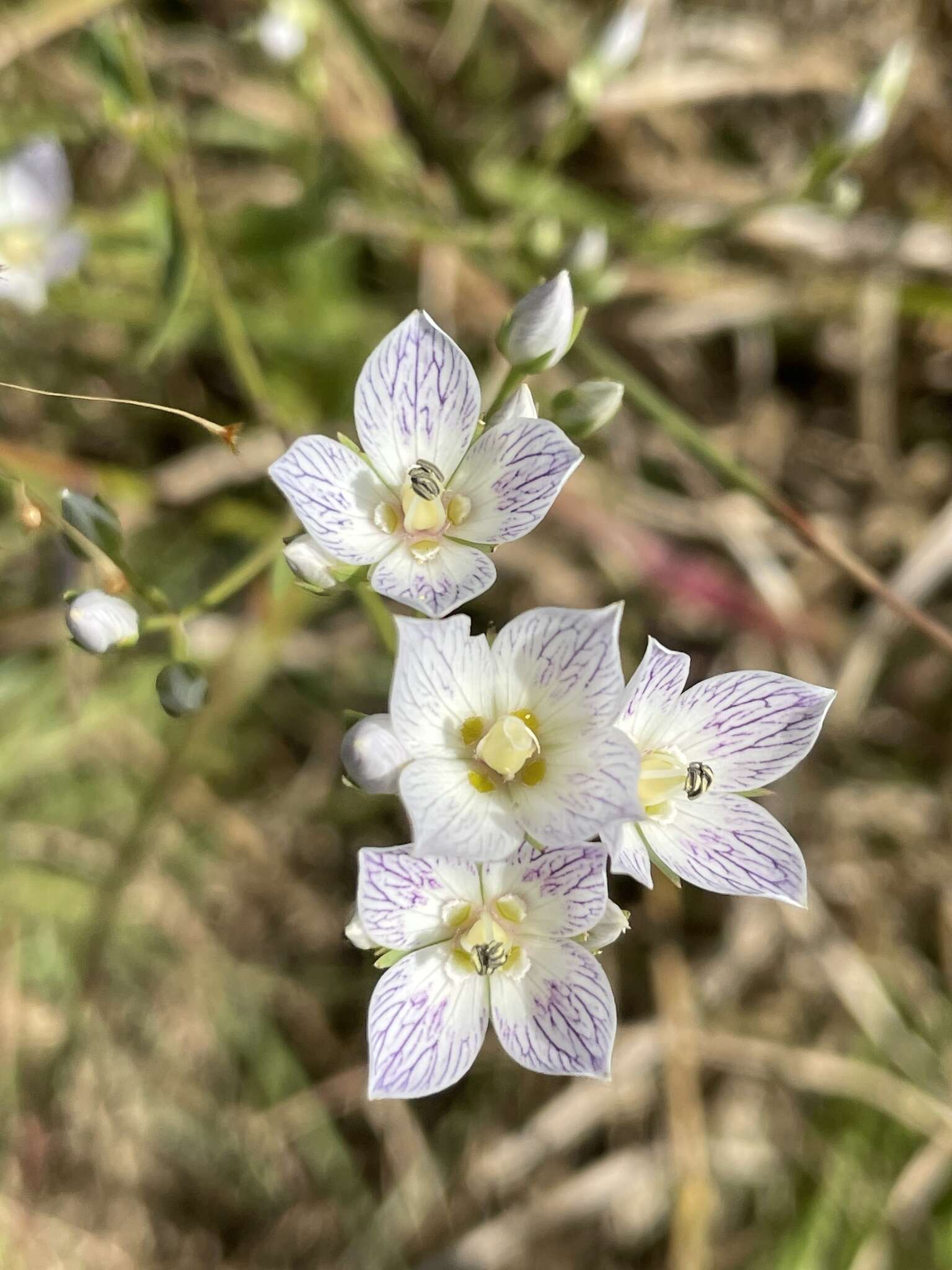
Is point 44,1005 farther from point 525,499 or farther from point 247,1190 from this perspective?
point 525,499

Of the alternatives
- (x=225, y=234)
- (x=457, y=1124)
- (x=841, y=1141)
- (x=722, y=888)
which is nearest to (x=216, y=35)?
(x=225, y=234)

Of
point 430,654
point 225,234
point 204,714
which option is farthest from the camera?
point 225,234

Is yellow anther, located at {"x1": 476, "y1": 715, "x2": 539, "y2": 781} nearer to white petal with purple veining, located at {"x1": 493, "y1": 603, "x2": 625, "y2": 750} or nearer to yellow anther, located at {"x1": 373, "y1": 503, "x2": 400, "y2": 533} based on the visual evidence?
white petal with purple veining, located at {"x1": 493, "y1": 603, "x2": 625, "y2": 750}

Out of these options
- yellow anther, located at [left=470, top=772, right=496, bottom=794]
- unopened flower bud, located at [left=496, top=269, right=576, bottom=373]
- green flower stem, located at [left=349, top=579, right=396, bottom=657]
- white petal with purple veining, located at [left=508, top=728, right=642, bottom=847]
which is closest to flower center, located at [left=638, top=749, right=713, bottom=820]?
white petal with purple veining, located at [left=508, top=728, right=642, bottom=847]

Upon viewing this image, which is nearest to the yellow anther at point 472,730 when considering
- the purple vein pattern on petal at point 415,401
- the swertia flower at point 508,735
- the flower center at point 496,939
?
the swertia flower at point 508,735

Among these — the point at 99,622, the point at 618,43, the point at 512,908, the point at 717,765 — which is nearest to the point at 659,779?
the point at 717,765

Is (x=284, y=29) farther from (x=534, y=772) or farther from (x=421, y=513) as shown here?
(x=534, y=772)
